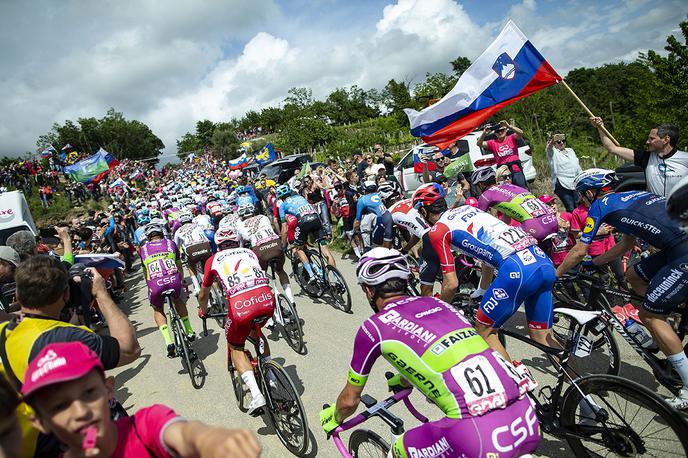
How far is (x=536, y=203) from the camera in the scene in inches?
202

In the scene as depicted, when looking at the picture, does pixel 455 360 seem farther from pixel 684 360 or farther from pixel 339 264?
pixel 339 264

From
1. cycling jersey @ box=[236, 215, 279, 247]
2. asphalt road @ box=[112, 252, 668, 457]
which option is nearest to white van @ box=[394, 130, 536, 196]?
asphalt road @ box=[112, 252, 668, 457]

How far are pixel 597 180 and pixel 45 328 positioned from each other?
204 inches

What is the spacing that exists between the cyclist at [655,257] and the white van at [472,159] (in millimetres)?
5943

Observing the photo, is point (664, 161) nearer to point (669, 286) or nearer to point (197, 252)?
point (669, 286)

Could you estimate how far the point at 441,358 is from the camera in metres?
2.14

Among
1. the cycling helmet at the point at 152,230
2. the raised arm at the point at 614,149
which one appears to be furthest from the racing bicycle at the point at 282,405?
the raised arm at the point at 614,149

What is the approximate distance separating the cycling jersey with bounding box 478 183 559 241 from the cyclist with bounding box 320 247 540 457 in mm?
3164

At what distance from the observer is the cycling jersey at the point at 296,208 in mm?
7601

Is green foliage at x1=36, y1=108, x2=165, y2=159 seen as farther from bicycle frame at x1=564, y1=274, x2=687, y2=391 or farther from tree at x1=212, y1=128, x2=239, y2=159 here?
bicycle frame at x1=564, y1=274, x2=687, y2=391

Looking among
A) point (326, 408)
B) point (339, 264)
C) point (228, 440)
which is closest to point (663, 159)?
point (326, 408)

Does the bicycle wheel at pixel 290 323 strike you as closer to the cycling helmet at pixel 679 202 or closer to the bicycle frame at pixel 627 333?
the bicycle frame at pixel 627 333

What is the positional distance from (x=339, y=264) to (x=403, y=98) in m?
43.7

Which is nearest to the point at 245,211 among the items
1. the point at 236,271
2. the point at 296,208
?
the point at 296,208
